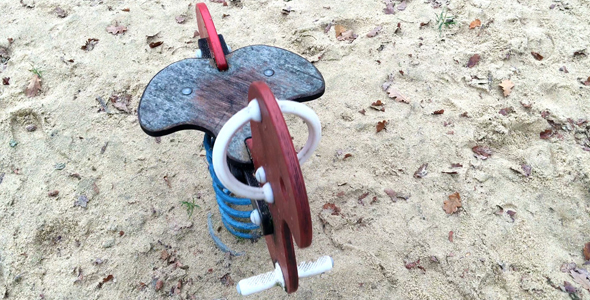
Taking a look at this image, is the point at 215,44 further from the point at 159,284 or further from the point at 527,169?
the point at 527,169

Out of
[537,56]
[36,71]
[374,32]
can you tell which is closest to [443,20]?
[374,32]

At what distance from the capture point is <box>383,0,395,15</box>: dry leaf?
272cm

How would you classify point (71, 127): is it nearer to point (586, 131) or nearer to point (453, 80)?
point (453, 80)

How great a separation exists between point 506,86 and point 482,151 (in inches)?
18.8

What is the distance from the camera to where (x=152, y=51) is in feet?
8.38

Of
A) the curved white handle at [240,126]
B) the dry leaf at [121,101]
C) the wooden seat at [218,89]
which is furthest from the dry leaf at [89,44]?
the curved white handle at [240,126]

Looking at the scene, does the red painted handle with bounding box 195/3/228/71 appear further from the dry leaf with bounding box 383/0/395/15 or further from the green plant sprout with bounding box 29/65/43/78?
the dry leaf with bounding box 383/0/395/15

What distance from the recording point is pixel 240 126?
1065 millimetres

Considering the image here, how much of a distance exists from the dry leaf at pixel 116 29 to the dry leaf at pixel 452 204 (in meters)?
2.12

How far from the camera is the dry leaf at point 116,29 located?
8.70ft

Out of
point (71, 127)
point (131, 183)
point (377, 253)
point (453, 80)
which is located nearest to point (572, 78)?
point (453, 80)

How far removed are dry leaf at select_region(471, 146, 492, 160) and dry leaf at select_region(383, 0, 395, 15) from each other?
112 centimetres

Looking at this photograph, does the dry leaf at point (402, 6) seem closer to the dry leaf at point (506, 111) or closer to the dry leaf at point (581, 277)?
the dry leaf at point (506, 111)

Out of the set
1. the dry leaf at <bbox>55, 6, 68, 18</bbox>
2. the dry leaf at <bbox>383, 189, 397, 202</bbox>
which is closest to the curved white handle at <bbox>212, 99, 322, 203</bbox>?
the dry leaf at <bbox>383, 189, 397, 202</bbox>
